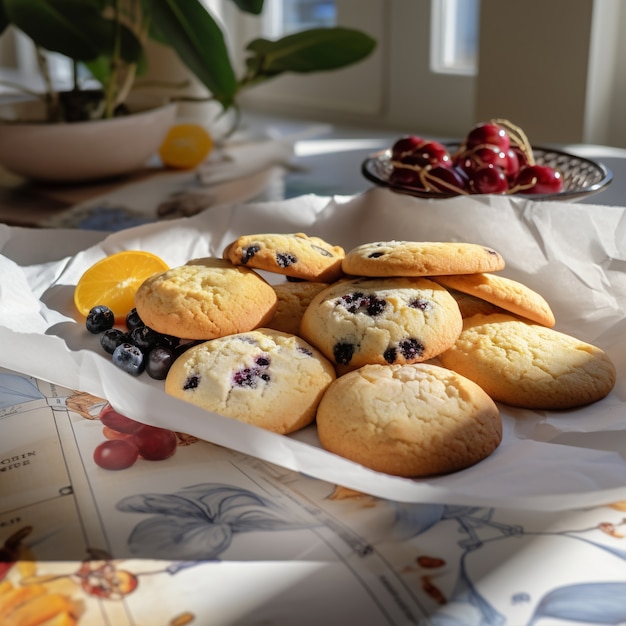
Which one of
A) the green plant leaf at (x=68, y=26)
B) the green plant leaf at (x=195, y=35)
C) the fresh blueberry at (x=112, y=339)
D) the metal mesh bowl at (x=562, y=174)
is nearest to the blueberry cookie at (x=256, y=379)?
the fresh blueberry at (x=112, y=339)

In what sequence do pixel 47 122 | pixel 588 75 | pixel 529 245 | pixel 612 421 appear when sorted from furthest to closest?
pixel 588 75, pixel 47 122, pixel 529 245, pixel 612 421

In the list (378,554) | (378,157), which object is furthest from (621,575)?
(378,157)

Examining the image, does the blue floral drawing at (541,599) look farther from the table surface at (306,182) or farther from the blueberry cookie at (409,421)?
the table surface at (306,182)

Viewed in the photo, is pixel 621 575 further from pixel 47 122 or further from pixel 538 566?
pixel 47 122

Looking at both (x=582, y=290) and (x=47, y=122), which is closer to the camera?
(x=582, y=290)

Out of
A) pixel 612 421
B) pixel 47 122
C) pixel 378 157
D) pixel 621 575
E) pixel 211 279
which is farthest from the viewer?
pixel 47 122

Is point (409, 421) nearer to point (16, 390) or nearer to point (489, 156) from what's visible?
point (16, 390)

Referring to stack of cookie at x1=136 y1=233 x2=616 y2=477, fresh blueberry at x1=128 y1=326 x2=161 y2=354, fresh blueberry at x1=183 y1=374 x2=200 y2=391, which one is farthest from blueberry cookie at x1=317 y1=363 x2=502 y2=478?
fresh blueberry at x1=128 y1=326 x2=161 y2=354

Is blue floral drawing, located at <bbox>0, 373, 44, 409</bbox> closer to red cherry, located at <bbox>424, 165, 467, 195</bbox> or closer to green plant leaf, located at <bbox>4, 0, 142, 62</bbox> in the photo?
red cherry, located at <bbox>424, 165, 467, 195</bbox>
